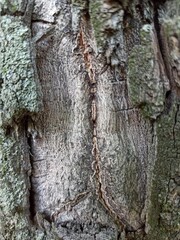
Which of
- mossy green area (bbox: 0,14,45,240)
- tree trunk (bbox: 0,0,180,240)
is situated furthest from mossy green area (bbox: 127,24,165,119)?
mossy green area (bbox: 0,14,45,240)

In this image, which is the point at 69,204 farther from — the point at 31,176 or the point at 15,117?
the point at 15,117

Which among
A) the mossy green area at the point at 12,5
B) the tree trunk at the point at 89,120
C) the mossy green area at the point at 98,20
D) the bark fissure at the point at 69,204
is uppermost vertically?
the mossy green area at the point at 12,5

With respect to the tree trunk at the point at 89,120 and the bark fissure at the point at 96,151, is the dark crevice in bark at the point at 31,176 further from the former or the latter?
the bark fissure at the point at 96,151

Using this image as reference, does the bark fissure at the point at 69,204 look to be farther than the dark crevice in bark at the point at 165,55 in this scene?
Yes

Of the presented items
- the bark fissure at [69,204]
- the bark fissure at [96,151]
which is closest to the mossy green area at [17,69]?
the bark fissure at [96,151]

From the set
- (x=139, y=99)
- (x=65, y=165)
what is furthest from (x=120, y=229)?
(x=139, y=99)

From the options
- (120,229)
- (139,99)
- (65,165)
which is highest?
(139,99)

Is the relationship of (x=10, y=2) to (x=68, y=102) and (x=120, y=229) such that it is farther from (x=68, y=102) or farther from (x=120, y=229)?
(x=120, y=229)

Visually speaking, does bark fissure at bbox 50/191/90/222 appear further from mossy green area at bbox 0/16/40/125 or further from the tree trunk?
mossy green area at bbox 0/16/40/125
